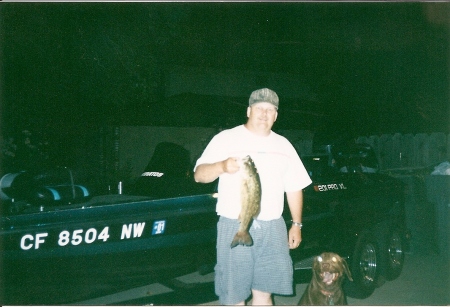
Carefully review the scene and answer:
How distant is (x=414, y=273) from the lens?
5.77 metres

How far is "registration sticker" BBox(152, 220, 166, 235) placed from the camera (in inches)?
141

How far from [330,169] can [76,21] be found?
13.7 ft

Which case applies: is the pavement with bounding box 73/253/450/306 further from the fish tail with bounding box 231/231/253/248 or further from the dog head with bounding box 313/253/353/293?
the fish tail with bounding box 231/231/253/248

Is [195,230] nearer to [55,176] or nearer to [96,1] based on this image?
[55,176]

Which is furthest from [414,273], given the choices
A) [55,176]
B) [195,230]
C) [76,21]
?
[76,21]

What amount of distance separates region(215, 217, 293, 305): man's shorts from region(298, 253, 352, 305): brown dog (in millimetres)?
434

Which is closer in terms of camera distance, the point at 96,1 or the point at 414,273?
the point at 96,1

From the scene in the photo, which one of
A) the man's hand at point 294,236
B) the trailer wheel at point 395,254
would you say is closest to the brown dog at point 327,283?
the man's hand at point 294,236

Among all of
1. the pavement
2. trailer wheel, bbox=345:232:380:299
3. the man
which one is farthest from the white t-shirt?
trailer wheel, bbox=345:232:380:299

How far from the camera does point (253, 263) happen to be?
315 cm

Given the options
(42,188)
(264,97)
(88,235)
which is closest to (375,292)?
(264,97)

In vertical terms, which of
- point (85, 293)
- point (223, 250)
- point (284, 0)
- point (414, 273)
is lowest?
point (414, 273)

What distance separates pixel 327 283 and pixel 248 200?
4.14 ft

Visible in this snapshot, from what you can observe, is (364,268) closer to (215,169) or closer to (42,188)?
(215,169)
